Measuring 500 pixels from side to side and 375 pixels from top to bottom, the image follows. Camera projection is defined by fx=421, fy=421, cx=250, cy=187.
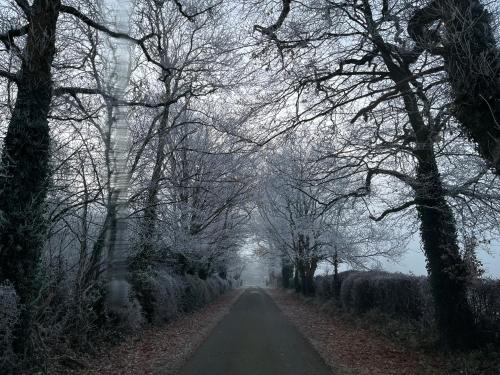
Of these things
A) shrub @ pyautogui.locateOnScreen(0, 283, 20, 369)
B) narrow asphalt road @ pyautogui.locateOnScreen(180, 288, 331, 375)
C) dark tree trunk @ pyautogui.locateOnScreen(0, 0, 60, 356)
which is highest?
dark tree trunk @ pyautogui.locateOnScreen(0, 0, 60, 356)

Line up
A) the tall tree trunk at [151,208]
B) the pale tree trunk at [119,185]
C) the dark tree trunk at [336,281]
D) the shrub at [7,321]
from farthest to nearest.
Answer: the dark tree trunk at [336,281]
the tall tree trunk at [151,208]
the shrub at [7,321]
the pale tree trunk at [119,185]

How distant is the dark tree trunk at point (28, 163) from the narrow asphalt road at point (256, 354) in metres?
3.46

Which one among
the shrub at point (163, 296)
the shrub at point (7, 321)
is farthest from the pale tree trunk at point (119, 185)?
the shrub at point (163, 296)

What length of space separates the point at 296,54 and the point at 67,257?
7.11 meters

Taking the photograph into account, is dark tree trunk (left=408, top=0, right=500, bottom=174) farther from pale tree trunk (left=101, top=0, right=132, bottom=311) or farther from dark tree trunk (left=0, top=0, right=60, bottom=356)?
dark tree trunk (left=0, top=0, right=60, bottom=356)

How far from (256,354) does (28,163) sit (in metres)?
6.31

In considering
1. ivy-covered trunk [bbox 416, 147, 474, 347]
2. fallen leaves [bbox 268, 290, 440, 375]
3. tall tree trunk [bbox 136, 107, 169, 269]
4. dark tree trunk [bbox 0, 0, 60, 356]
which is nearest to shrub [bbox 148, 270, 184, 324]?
tall tree trunk [bbox 136, 107, 169, 269]

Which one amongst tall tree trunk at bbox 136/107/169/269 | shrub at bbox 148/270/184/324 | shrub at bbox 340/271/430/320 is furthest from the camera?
shrub at bbox 148/270/184/324

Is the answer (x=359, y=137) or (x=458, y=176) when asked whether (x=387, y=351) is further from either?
(x=359, y=137)

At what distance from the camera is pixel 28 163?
23.7ft

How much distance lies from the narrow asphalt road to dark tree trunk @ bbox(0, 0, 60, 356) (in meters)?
3.46

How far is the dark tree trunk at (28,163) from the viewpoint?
273 inches

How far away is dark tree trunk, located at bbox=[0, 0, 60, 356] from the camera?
6.94 m

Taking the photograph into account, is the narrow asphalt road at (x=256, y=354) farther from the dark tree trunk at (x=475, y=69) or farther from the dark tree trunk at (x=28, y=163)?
the dark tree trunk at (x=475, y=69)
